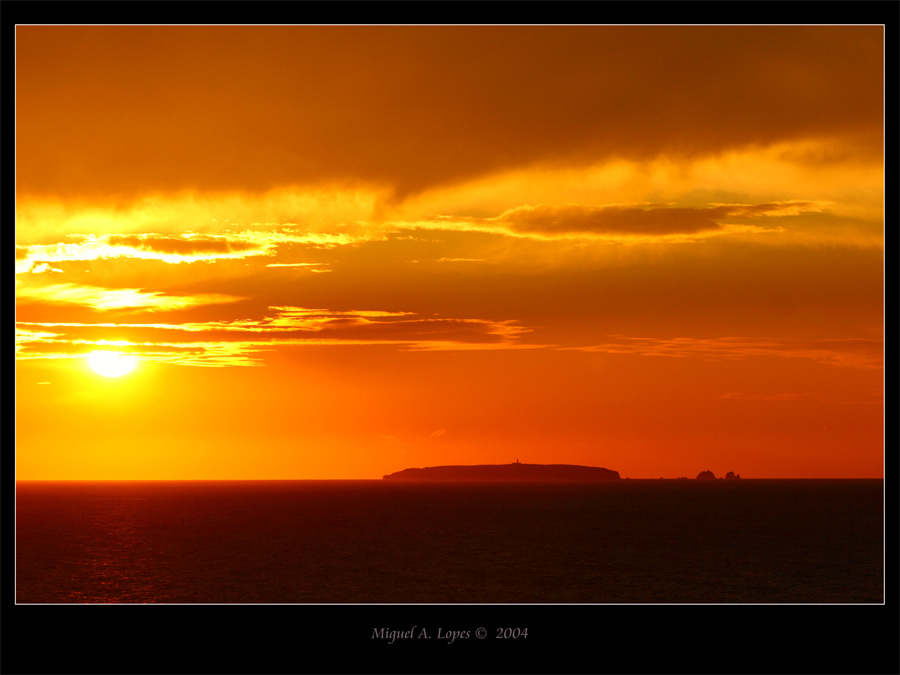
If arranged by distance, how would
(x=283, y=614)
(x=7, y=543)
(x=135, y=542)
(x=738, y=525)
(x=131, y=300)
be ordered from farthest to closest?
1. (x=738, y=525)
2. (x=135, y=542)
3. (x=131, y=300)
4. (x=7, y=543)
5. (x=283, y=614)

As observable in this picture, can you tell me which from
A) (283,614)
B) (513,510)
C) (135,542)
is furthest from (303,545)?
(283,614)

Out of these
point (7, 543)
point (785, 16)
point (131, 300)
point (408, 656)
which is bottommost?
point (408, 656)

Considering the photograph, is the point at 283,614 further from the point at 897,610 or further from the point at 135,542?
the point at 135,542

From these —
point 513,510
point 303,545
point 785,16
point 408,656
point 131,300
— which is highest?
point 785,16

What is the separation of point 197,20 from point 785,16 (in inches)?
260

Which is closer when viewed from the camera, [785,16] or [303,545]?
[785,16]

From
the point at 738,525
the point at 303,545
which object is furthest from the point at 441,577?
the point at 738,525

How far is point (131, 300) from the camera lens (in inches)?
946

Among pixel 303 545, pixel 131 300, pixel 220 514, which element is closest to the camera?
pixel 131 300

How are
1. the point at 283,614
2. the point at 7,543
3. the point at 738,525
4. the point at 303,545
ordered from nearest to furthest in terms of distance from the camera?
the point at 283,614
the point at 7,543
the point at 303,545
the point at 738,525

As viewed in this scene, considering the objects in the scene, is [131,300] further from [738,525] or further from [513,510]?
[513,510]

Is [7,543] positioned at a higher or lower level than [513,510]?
higher

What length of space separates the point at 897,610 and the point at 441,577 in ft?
162

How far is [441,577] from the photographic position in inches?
2223
